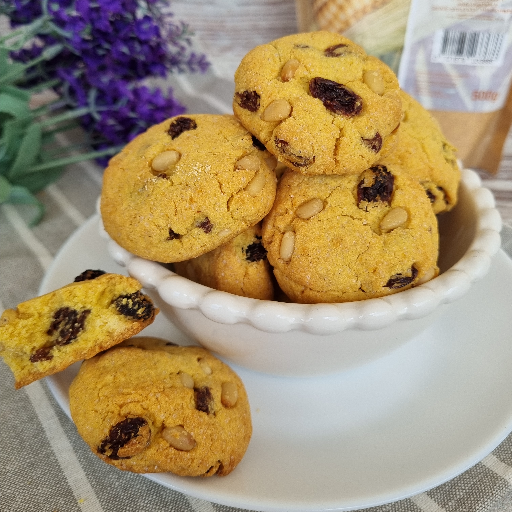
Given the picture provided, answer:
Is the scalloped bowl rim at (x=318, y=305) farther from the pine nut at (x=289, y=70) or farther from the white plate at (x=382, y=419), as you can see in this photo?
the pine nut at (x=289, y=70)

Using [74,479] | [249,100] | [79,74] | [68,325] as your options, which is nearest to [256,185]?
[249,100]

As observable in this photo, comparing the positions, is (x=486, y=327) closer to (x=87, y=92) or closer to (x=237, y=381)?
(x=237, y=381)

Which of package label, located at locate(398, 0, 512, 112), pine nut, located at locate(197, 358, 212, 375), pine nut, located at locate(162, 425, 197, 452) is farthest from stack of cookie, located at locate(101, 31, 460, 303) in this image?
package label, located at locate(398, 0, 512, 112)

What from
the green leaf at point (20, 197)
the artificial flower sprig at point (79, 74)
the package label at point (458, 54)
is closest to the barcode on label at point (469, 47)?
the package label at point (458, 54)

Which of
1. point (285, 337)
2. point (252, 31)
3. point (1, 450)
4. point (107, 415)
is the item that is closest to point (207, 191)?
point (285, 337)

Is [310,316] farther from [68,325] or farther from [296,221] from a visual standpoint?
[68,325]

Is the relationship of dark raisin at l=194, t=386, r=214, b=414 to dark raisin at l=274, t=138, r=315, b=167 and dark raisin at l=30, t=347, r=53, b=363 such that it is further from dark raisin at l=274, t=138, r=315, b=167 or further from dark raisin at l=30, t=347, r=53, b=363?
dark raisin at l=274, t=138, r=315, b=167
